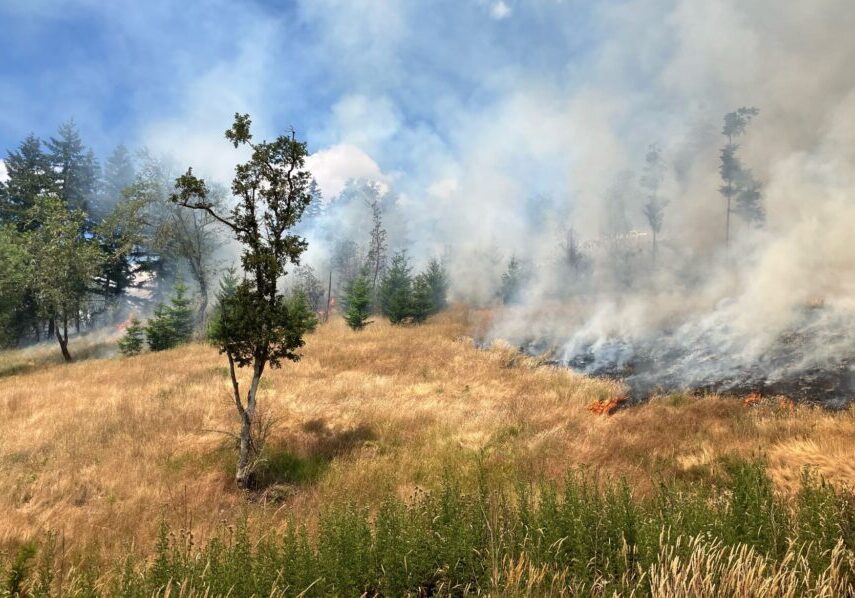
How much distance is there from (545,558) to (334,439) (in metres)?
7.71

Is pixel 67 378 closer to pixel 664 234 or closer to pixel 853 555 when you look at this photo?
pixel 853 555

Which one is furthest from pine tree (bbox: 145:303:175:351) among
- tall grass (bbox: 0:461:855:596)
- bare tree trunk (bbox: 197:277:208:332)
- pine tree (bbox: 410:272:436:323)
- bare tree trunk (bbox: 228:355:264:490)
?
tall grass (bbox: 0:461:855:596)

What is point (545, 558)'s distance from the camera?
13.0 feet

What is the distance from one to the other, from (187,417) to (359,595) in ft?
33.3

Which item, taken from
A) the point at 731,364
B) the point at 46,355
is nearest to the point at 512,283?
the point at 731,364

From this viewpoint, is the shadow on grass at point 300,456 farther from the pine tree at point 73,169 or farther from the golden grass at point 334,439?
the pine tree at point 73,169

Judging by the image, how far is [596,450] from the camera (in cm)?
945

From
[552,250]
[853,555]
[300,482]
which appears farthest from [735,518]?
[552,250]

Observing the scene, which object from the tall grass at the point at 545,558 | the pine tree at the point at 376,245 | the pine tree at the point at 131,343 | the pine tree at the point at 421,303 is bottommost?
the tall grass at the point at 545,558

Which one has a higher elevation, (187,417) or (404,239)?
(404,239)

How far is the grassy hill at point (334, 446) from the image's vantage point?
22.7ft

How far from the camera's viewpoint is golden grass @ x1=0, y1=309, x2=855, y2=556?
7.36m

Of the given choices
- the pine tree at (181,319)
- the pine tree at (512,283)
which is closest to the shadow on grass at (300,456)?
the pine tree at (181,319)

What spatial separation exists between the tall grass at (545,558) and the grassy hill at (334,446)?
0.39 metres
